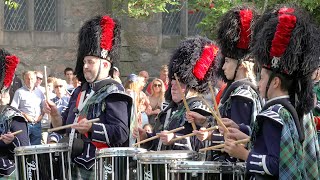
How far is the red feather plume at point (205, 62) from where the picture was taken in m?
8.38

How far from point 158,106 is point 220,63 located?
4865mm

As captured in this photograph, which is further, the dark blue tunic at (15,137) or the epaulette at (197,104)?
the dark blue tunic at (15,137)

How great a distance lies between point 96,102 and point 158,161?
131 centimetres

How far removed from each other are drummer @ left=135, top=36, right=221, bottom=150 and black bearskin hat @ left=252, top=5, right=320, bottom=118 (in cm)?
160

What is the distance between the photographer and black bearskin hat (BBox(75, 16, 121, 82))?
8.70 m

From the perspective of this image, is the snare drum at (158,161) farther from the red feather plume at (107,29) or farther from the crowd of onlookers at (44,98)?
the crowd of onlookers at (44,98)

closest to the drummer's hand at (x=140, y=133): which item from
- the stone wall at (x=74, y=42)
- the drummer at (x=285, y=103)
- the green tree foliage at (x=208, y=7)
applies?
the drummer at (x=285, y=103)

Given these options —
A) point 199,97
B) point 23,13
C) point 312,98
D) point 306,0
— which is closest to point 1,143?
point 199,97

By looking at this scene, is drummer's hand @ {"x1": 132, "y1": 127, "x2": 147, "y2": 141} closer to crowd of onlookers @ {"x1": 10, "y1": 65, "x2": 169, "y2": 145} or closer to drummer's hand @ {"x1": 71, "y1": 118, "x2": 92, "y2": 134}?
drummer's hand @ {"x1": 71, "y1": 118, "x2": 92, "y2": 134}

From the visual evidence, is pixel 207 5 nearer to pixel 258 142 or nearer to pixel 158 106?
pixel 158 106

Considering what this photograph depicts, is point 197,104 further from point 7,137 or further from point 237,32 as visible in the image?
point 7,137

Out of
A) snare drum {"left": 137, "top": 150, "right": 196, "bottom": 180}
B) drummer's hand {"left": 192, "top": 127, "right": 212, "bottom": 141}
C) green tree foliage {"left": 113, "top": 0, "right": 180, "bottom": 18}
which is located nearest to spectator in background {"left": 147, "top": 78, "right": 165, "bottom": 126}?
green tree foliage {"left": 113, "top": 0, "right": 180, "bottom": 18}

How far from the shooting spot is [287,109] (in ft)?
20.9

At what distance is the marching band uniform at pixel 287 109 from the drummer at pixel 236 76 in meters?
0.75
